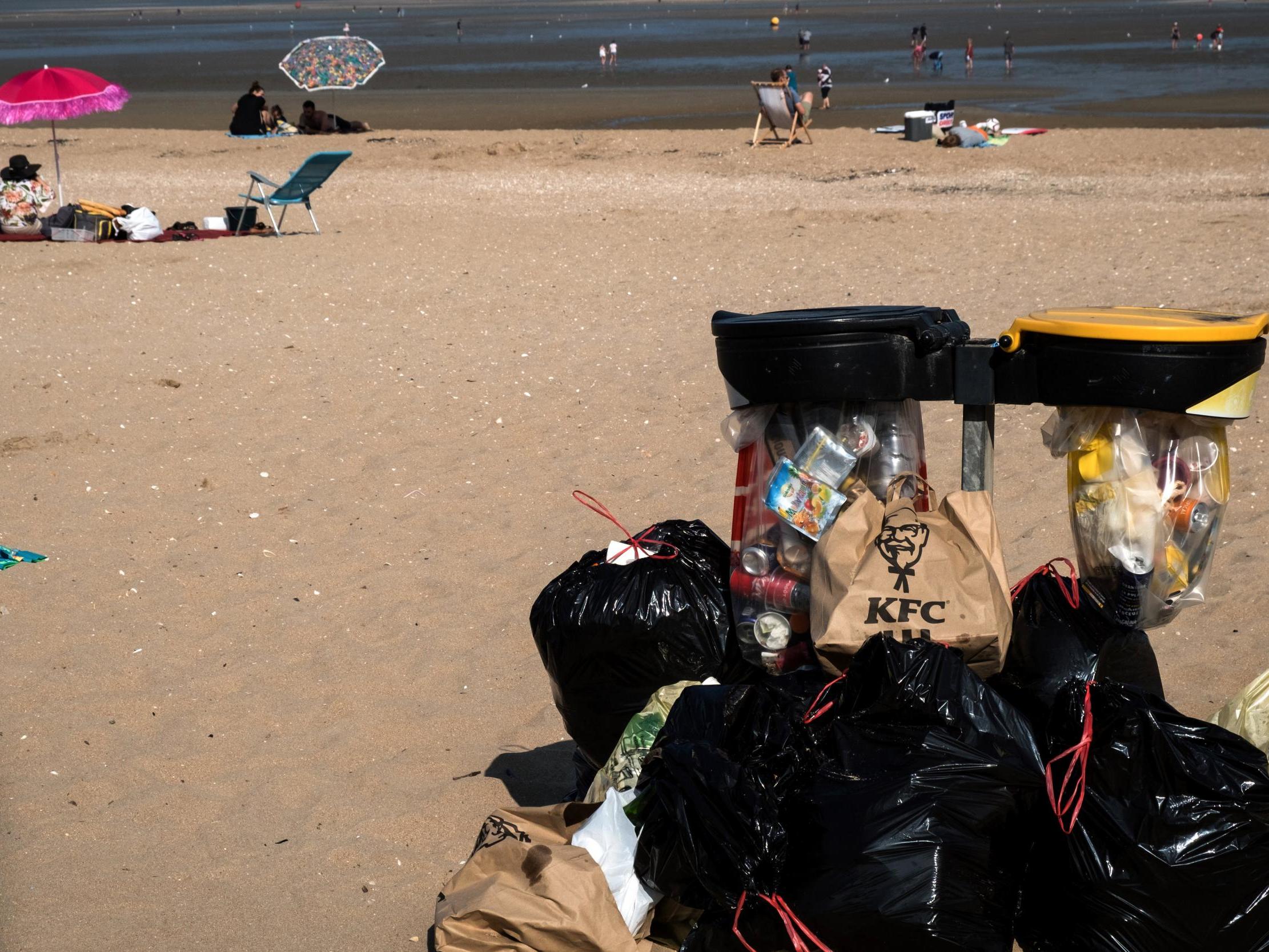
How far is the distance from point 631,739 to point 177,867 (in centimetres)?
114

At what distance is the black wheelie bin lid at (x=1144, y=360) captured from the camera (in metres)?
2.44

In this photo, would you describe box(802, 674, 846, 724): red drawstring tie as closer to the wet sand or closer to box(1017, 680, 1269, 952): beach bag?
box(1017, 680, 1269, 952): beach bag

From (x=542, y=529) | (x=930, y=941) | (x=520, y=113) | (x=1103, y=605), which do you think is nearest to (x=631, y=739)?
(x=930, y=941)

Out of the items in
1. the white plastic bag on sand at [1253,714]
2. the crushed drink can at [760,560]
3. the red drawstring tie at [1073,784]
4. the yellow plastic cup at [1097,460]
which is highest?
the yellow plastic cup at [1097,460]

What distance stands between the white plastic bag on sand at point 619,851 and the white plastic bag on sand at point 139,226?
9593 mm

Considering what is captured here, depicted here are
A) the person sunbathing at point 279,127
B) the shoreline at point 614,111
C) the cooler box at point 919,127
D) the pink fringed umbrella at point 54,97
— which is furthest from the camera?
the shoreline at point 614,111

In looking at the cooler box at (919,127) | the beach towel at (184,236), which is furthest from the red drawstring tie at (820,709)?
the cooler box at (919,127)

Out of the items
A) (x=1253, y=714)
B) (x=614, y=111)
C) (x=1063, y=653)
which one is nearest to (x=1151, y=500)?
(x=1063, y=653)

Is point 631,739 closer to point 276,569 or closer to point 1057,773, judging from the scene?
point 1057,773

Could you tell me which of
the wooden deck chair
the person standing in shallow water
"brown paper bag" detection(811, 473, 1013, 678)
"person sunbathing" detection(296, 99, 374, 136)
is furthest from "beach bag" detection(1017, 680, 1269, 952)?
the person standing in shallow water

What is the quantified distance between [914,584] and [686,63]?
121ft

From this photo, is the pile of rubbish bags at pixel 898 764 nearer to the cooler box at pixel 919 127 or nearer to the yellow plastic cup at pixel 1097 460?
the yellow plastic cup at pixel 1097 460

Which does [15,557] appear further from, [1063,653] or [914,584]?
[1063,653]

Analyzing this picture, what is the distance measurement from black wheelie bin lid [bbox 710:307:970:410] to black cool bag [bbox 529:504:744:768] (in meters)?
0.47
